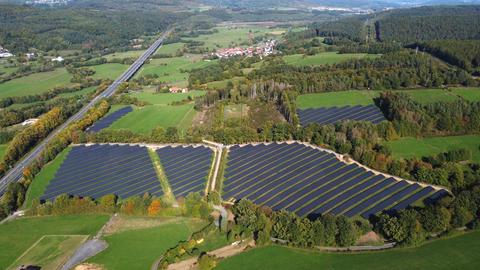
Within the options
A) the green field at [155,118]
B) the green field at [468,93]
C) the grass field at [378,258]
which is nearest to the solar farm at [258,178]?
the grass field at [378,258]

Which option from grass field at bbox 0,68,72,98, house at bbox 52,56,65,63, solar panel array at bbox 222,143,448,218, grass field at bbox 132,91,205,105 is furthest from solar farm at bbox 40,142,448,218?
house at bbox 52,56,65,63

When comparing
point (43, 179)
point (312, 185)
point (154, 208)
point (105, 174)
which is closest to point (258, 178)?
point (312, 185)

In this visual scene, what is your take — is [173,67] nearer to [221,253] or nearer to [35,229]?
[35,229]

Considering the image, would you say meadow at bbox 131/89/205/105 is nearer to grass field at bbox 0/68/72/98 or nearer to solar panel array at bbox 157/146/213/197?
grass field at bbox 0/68/72/98

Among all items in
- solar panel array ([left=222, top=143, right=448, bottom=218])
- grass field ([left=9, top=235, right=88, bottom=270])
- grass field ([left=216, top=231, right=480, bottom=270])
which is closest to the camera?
grass field ([left=216, top=231, right=480, bottom=270])

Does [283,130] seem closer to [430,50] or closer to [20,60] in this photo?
[430,50]

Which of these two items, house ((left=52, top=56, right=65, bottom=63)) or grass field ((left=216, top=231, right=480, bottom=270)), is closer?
grass field ((left=216, top=231, right=480, bottom=270))
